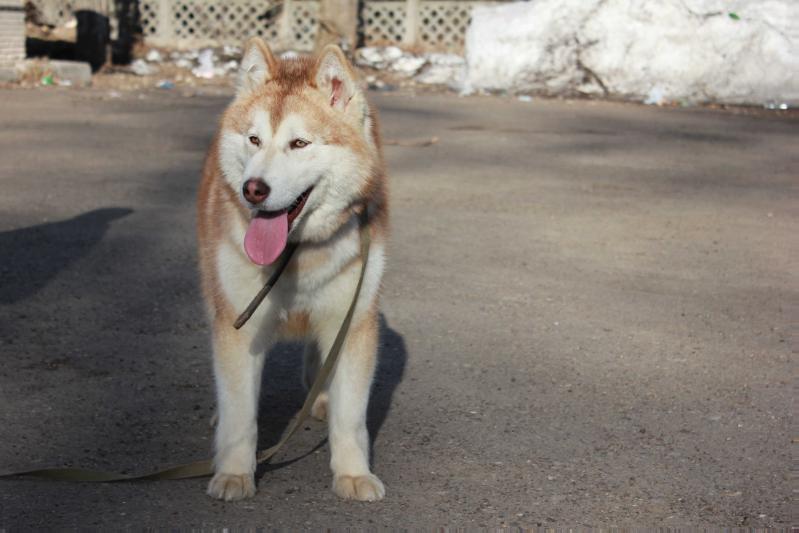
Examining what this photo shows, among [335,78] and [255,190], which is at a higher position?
[335,78]

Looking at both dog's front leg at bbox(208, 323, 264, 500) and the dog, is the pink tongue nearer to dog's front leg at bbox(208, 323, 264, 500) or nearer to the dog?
the dog

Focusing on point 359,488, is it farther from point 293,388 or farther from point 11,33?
point 11,33

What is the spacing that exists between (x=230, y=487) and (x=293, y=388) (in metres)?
1.24

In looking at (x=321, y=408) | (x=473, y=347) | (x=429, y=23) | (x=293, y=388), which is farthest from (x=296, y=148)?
(x=429, y=23)

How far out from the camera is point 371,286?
3.91 meters

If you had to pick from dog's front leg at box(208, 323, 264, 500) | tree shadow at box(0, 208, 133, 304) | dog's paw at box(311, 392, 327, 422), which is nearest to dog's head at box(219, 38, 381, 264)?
dog's front leg at box(208, 323, 264, 500)

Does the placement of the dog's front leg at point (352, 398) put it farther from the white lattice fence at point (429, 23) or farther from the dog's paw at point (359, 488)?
the white lattice fence at point (429, 23)

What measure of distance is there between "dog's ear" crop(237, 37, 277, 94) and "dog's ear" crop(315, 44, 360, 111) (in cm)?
20

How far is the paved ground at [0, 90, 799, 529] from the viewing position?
12.5ft

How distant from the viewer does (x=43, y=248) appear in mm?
6855

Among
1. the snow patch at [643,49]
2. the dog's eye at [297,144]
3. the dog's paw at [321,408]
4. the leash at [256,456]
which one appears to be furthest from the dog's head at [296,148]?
the snow patch at [643,49]

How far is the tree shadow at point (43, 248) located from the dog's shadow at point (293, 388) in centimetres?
161

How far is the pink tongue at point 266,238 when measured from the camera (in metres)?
3.60

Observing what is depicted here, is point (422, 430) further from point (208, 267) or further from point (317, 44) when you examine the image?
point (317, 44)
